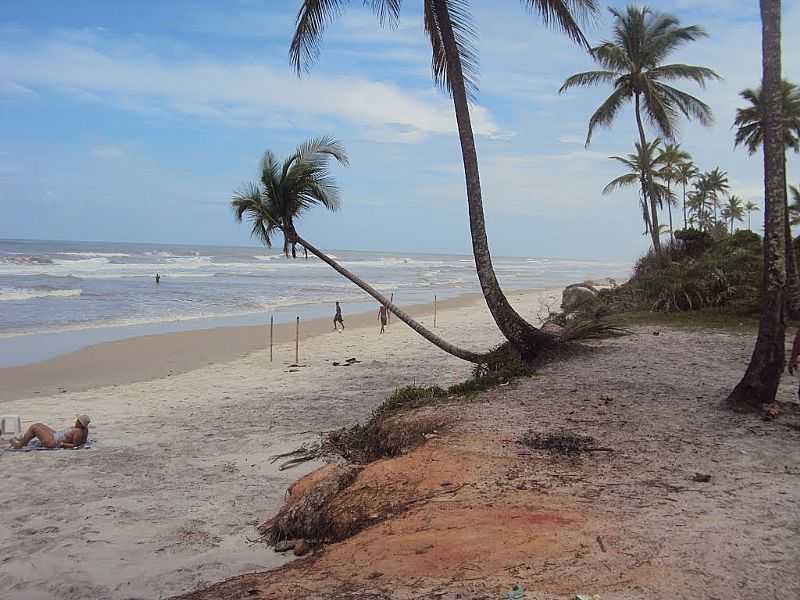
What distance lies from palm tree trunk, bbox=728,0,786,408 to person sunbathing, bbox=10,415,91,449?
26.5 ft

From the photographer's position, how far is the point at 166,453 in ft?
27.5

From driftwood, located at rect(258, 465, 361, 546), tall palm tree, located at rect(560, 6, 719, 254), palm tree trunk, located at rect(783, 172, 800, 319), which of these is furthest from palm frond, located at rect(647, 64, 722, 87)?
driftwood, located at rect(258, 465, 361, 546)

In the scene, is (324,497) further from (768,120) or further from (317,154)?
(317,154)

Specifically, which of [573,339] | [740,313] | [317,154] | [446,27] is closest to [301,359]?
[317,154]

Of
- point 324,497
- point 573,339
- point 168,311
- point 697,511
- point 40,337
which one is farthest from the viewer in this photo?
point 168,311

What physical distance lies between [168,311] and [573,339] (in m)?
18.8

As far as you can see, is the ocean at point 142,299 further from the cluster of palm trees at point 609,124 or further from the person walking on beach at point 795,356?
the person walking on beach at point 795,356

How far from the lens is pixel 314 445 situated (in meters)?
8.27

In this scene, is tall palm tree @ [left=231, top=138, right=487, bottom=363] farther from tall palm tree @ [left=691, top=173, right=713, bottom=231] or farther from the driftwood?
tall palm tree @ [left=691, top=173, right=713, bottom=231]

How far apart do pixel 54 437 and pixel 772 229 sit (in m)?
8.80

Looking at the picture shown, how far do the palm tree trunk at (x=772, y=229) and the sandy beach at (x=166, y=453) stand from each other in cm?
522

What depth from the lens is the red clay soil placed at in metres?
3.58

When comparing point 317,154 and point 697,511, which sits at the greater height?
point 317,154

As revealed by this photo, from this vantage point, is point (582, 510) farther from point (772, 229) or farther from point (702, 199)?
point (702, 199)
